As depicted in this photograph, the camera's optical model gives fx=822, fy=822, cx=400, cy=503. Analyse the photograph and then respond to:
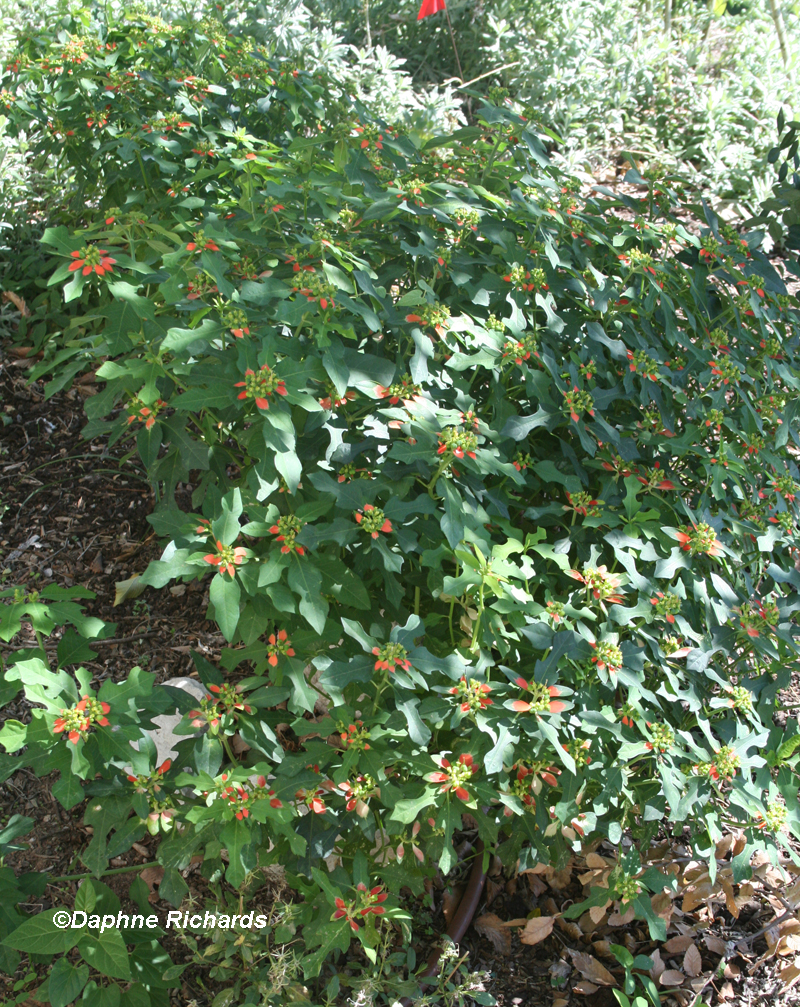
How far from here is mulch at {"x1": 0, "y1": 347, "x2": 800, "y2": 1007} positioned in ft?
6.69

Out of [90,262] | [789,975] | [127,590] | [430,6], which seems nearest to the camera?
[90,262]

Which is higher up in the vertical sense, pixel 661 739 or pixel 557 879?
pixel 661 739

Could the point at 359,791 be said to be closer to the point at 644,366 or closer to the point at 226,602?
the point at 226,602

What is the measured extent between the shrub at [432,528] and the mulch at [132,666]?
224 mm

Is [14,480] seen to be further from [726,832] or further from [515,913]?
[726,832]

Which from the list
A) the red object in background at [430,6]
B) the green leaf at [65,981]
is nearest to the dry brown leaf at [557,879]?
the green leaf at [65,981]

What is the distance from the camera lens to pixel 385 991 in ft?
6.26

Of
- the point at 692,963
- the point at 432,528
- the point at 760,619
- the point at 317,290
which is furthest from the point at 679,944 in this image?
the point at 317,290

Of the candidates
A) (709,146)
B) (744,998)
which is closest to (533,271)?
(744,998)

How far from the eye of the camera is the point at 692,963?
2.05 metres

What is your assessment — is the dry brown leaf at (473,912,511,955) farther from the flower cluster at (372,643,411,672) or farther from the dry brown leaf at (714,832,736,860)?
the flower cluster at (372,643,411,672)

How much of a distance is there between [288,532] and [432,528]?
324 millimetres

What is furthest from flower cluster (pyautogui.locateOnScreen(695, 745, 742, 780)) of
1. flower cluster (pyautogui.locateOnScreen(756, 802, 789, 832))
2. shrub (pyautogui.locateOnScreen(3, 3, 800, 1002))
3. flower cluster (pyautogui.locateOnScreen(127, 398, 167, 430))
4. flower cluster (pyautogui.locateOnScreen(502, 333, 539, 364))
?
flower cluster (pyautogui.locateOnScreen(127, 398, 167, 430))

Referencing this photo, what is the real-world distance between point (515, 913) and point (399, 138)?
2070 millimetres
